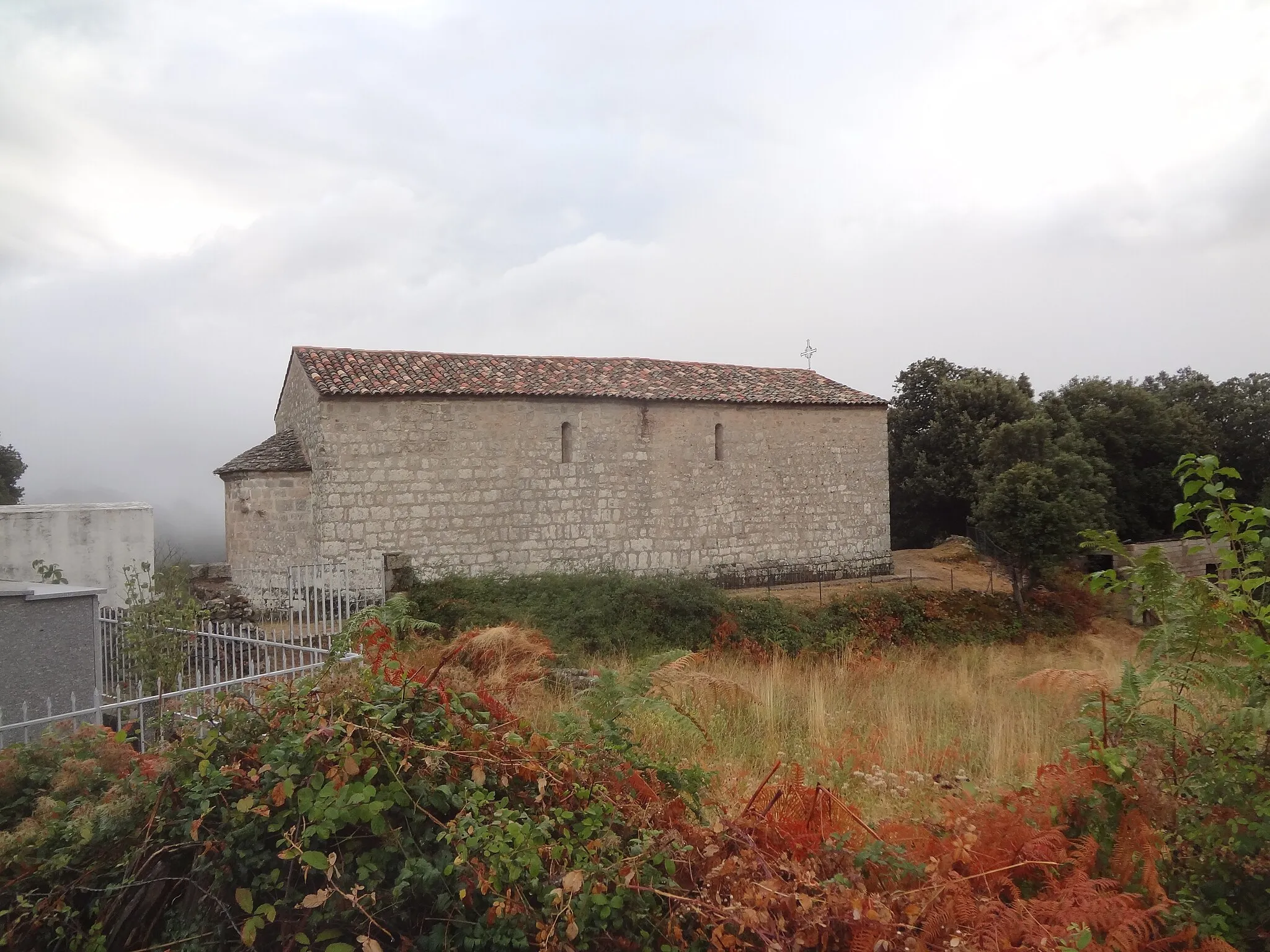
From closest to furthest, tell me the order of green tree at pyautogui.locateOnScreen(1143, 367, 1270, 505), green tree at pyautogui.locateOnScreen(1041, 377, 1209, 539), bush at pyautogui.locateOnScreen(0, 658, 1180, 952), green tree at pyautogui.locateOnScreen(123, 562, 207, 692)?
1. bush at pyautogui.locateOnScreen(0, 658, 1180, 952)
2. green tree at pyautogui.locateOnScreen(123, 562, 207, 692)
3. green tree at pyautogui.locateOnScreen(1041, 377, 1209, 539)
4. green tree at pyautogui.locateOnScreen(1143, 367, 1270, 505)

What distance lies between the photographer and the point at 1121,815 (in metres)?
4.07

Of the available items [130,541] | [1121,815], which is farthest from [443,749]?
[130,541]

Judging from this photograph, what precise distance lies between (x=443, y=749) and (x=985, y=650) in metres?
16.1

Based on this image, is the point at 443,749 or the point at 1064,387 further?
the point at 1064,387

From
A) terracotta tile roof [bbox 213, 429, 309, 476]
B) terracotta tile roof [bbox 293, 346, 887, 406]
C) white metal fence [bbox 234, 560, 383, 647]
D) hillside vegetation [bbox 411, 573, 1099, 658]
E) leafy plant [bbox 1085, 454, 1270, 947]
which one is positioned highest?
terracotta tile roof [bbox 293, 346, 887, 406]

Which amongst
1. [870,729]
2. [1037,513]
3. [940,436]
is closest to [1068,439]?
[940,436]

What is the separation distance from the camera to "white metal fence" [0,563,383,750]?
19.4ft

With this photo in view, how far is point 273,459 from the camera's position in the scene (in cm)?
1655

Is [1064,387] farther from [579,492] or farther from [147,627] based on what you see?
[147,627]

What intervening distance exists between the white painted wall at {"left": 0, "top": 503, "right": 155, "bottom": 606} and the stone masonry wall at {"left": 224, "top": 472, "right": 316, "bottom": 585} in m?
2.96

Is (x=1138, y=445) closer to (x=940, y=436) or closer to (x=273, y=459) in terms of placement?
(x=940, y=436)

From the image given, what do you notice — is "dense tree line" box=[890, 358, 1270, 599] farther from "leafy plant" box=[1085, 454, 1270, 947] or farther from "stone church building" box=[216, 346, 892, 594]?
"leafy plant" box=[1085, 454, 1270, 947]

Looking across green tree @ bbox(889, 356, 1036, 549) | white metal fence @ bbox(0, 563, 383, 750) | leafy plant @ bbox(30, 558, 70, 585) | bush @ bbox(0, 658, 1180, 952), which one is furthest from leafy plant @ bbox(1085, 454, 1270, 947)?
green tree @ bbox(889, 356, 1036, 549)

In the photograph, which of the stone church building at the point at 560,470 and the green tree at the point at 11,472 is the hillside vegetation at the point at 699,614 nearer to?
the stone church building at the point at 560,470
